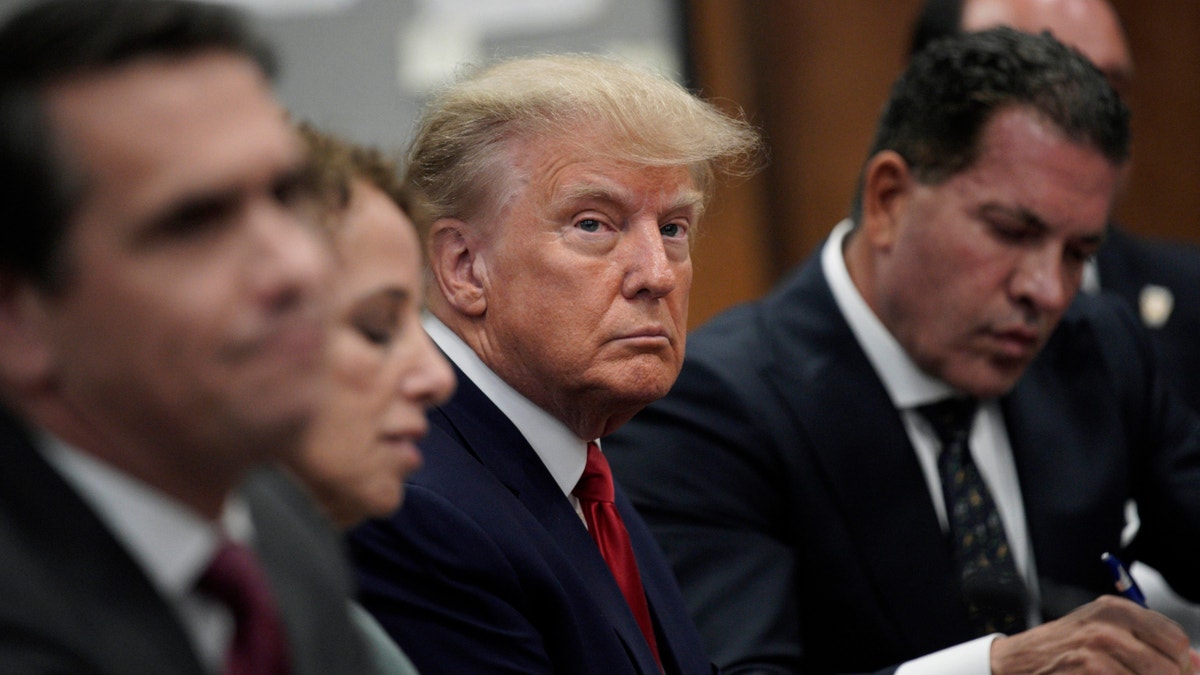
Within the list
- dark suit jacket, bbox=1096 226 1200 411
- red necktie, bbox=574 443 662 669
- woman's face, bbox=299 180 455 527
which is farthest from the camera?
dark suit jacket, bbox=1096 226 1200 411

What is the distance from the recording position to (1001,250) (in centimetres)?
180

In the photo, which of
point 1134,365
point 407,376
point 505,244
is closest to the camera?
point 407,376

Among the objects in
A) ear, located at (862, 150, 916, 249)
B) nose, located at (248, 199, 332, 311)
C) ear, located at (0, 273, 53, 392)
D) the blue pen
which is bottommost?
the blue pen

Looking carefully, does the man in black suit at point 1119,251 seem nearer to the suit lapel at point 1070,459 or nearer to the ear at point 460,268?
the suit lapel at point 1070,459

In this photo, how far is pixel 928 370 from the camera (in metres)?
1.84

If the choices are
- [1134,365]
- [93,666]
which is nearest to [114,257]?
[93,666]

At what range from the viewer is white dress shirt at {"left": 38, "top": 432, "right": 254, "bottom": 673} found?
69cm

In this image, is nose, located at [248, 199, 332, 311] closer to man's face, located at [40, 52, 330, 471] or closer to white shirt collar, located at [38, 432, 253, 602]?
man's face, located at [40, 52, 330, 471]

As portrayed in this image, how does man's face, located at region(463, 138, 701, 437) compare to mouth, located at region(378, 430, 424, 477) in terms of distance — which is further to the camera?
man's face, located at region(463, 138, 701, 437)

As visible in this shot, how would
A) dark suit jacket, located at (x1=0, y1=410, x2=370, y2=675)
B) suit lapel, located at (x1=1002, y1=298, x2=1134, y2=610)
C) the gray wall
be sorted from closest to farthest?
dark suit jacket, located at (x1=0, y1=410, x2=370, y2=675), suit lapel, located at (x1=1002, y1=298, x2=1134, y2=610), the gray wall

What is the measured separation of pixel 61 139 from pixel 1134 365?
5.83 feet

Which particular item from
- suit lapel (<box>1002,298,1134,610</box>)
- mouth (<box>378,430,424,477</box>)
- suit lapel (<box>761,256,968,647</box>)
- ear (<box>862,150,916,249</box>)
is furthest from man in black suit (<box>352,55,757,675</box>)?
suit lapel (<box>1002,298,1134,610</box>)

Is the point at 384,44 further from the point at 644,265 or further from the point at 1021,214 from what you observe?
the point at 644,265

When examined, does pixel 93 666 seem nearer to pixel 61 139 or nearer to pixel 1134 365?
pixel 61 139
